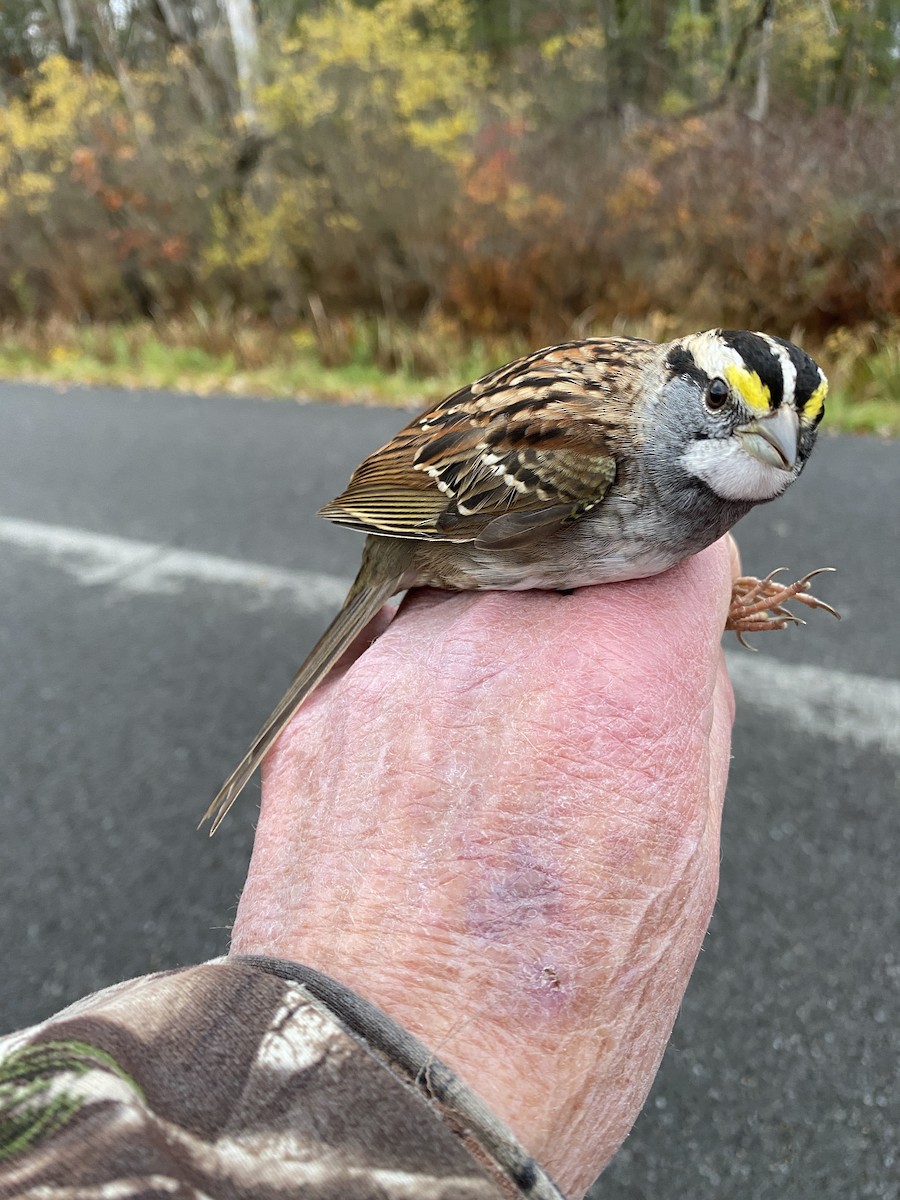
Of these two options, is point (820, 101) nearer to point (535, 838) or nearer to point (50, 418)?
point (50, 418)

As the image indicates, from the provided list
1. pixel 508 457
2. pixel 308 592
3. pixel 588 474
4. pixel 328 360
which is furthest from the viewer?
pixel 328 360

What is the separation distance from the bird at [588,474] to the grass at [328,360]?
416 centimetres

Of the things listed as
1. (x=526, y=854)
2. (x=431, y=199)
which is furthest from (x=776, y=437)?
(x=431, y=199)

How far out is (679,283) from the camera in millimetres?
7461

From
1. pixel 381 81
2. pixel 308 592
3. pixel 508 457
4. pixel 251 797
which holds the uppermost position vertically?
pixel 381 81

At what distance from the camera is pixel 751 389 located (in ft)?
5.19

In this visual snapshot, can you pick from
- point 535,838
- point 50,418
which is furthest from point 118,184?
point 535,838

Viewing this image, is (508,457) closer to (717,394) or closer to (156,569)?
(717,394)

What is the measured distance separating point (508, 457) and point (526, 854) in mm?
984

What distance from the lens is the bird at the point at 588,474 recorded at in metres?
1.59

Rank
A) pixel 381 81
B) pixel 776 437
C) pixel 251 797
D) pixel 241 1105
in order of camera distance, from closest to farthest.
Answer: pixel 241 1105 → pixel 776 437 → pixel 251 797 → pixel 381 81

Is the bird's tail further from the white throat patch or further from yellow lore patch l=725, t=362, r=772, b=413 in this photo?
yellow lore patch l=725, t=362, r=772, b=413

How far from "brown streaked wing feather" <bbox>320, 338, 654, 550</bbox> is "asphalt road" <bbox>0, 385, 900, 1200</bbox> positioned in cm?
113

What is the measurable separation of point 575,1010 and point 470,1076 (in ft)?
0.50
